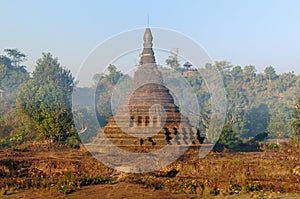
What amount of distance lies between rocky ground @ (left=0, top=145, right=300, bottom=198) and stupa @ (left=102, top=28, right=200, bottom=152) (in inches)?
115

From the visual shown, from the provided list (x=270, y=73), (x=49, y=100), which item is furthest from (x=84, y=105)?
(x=270, y=73)

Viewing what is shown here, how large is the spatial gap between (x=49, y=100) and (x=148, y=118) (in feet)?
119

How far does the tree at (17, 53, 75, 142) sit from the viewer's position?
40750 mm

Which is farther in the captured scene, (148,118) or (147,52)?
(147,52)

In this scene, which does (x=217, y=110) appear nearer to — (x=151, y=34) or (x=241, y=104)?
(x=241, y=104)

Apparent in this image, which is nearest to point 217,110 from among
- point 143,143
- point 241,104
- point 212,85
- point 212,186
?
point 241,104

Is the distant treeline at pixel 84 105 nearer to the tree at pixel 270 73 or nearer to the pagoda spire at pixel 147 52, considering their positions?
the tree at pixel 270 73

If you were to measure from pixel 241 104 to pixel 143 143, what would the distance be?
67.3 metres

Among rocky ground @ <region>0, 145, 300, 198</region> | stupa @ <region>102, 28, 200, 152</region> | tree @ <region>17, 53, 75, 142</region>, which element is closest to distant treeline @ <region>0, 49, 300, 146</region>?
tree @ <region>17, 53, 75, 142</region>

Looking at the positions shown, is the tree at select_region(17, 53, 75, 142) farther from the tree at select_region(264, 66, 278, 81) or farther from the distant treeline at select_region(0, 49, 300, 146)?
the tree at select_region(264, 66, 278, 81)

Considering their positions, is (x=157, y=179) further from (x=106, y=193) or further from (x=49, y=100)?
(x=49, y=100)

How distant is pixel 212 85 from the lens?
107562 mm

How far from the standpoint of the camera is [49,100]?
67.5 metres

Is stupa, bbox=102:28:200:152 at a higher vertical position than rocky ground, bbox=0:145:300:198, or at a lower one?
higher
